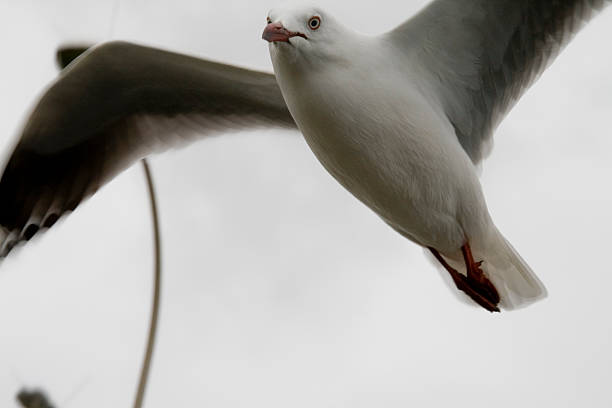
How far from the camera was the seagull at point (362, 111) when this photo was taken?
334cm

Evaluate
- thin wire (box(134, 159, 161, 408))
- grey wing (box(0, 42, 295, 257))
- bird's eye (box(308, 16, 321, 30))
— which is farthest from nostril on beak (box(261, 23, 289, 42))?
grey wing (box(0, 42, 295, 257))

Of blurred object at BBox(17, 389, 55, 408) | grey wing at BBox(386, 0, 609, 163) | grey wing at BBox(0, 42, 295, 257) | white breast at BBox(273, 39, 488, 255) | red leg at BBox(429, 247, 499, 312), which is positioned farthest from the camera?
grey wing at BBox(0, 42, 295, 257)

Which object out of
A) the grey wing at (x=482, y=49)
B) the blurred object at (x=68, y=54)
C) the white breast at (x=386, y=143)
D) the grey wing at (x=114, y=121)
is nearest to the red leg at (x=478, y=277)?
the white breast at (x=386, y=143)

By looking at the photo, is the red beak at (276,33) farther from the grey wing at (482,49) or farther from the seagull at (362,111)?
the grey wing at (482,49)

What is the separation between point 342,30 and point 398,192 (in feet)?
1.98

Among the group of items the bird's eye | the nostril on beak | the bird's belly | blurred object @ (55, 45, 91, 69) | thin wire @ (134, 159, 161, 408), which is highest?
blurred object @ (55, 45, 91, 69)

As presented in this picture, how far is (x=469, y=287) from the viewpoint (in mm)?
4004

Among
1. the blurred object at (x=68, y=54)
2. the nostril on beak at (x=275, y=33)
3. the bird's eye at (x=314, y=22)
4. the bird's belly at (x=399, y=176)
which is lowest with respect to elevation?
the bird's belly at (x=399, y=176)

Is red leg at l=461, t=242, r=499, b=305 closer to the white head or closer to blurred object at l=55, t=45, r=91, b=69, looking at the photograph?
the white head

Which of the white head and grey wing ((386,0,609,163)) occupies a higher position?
grey wing ((386,0,609,163))

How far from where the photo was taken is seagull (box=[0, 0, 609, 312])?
3.34 meters

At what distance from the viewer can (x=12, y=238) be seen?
4355 millimetres

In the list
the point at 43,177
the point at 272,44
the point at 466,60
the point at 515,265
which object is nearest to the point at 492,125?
the point at 466,60

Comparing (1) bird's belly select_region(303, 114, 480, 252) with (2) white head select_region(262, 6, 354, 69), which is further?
(1) bird's belly select_region(303, 114, 480, 252)
